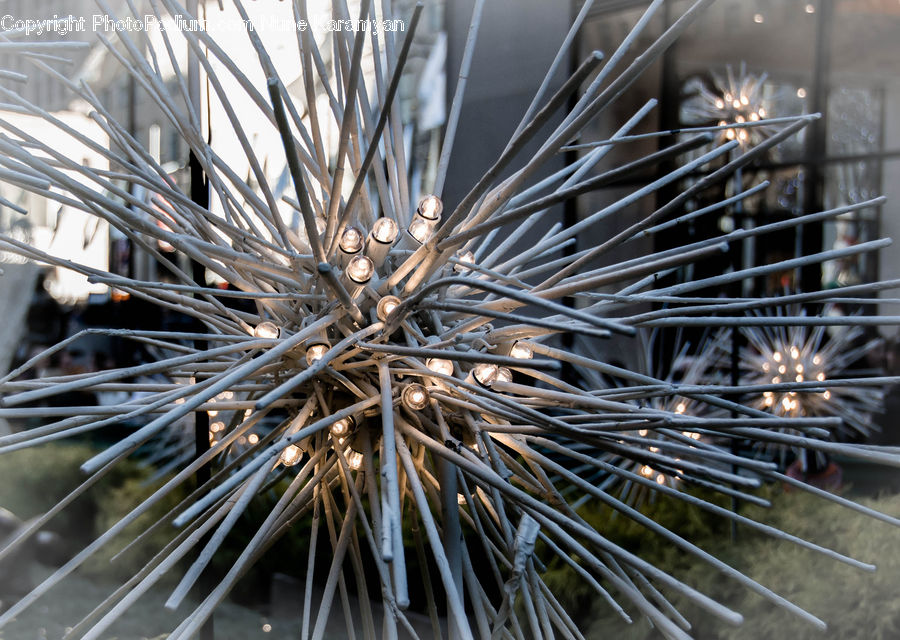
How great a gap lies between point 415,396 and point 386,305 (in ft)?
0.23

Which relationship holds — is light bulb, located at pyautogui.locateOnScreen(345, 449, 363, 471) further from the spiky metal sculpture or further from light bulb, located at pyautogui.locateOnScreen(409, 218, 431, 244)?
light bulb, located at pyautogui.locateOnScreen(409, 218, 431, 244)

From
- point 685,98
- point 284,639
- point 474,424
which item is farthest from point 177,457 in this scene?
point 474,424

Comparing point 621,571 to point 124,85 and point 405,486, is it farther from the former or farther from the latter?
point 124,85

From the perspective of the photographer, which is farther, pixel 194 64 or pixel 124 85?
pixel 124 85

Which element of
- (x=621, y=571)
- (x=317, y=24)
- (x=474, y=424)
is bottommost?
(x=621, y=571)

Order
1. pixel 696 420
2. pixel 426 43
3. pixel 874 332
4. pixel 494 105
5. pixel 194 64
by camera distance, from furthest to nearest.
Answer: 1. pixel 426 43
2. pixel 494 105
3. pixel 874 332
4. pixel 194 64
5. pixel 696 420

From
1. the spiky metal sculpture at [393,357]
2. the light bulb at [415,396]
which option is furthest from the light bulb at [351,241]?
the light bulb at [415,396]

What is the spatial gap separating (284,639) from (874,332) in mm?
1613

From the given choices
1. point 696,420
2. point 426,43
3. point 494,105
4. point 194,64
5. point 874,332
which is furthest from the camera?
point 426,43

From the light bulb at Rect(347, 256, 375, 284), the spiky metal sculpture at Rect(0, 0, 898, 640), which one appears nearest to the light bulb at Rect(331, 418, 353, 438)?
the spiky metal sculpture at Rect(0, 0, 898, 640)

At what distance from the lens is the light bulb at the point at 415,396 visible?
0.55 metres

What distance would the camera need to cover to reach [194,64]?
872mm

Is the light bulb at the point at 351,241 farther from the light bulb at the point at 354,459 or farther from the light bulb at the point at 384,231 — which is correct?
the light bulb at the point at 354,459

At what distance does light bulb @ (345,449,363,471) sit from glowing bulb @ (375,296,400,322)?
146mm
